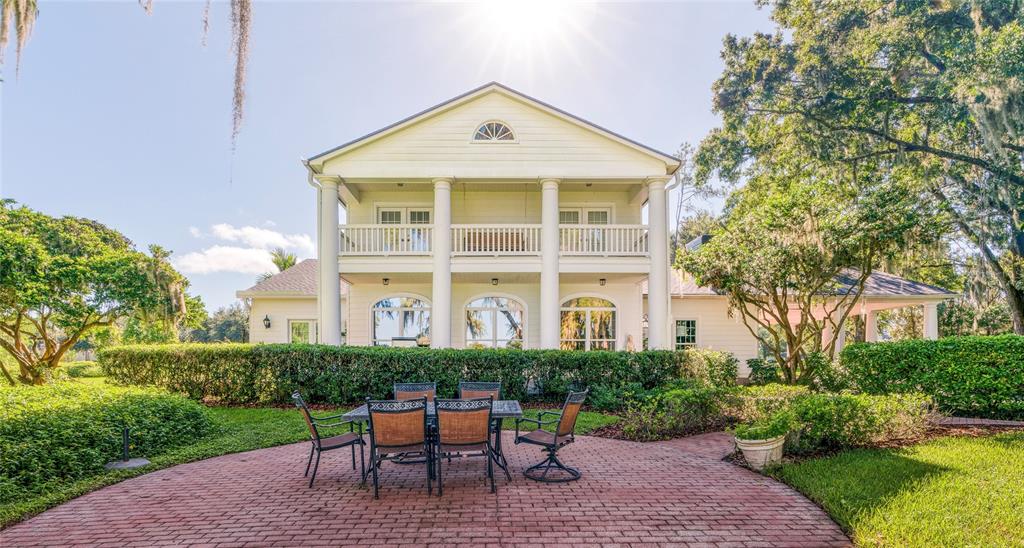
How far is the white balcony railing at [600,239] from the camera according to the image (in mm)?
12529

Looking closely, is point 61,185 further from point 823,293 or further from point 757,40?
point 823,293

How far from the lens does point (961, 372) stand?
822 centimetres

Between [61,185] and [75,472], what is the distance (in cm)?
1796

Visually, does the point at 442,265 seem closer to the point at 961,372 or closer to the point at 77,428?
the point at 77,428

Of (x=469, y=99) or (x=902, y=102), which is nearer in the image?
(x=469, y=99)

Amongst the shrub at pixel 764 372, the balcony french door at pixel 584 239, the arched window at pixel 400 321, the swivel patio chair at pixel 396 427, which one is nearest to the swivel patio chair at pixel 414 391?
the swivel patio chair at pixel 396 427

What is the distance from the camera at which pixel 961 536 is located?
381 cm

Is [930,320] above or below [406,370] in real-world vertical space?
above

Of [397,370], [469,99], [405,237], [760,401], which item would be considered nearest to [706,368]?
[760,401]

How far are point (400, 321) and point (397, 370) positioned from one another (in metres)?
4.33

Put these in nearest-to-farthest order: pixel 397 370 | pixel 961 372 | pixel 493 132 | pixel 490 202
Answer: pixel 961 372
pixel 397 370
pixel 493 132
pixel 490 202

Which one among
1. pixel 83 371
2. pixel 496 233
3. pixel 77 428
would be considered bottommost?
pixel 83 371

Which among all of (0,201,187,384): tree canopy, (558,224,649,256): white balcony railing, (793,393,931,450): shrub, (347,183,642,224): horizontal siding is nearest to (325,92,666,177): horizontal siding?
(558,224,649,256): white balcony railing

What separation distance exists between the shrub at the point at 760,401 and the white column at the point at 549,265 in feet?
14.9
